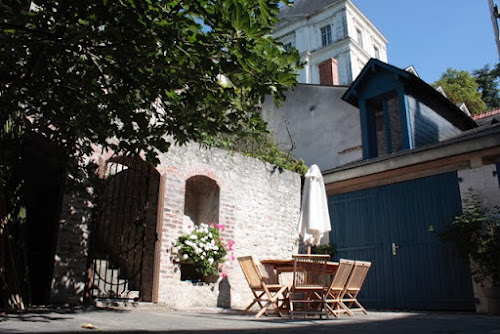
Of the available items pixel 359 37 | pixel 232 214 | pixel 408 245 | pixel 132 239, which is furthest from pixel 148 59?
pixel 359 37

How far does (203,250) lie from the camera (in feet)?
25.2

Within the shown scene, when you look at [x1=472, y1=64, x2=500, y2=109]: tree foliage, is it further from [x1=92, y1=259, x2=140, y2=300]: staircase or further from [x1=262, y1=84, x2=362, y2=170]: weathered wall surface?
[x1=92, y1=259, x2=140, y2=300]: staircase

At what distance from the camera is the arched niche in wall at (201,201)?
8.66 m

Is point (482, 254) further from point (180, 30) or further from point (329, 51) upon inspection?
point (329, 51)

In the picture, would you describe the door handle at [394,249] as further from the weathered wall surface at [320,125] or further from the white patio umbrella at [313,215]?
the weathered wall surface at [320,125]

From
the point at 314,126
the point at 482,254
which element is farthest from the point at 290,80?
the point at 314,126

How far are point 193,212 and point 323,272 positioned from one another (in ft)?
12.6

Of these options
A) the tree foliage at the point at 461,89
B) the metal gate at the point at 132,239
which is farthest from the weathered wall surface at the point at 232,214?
the tree foliage at the point at 461,89

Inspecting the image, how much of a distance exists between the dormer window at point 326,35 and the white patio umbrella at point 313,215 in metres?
27.1

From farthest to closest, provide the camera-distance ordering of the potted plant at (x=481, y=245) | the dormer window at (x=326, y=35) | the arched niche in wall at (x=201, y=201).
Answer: the dormer window at (x=326, y=35), the arched niche in wall at (x=201, y=201), the potted plant at (x=481, y=245)

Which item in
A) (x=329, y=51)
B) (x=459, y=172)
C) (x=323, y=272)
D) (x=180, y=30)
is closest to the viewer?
(x=180, y=30)

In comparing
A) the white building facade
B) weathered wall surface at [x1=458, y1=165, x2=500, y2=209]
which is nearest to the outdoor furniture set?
weathered wall surface at [x1=458, y1=165, x2=500, y2=209]

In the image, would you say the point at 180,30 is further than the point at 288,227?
No

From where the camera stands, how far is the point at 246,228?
351 inches
